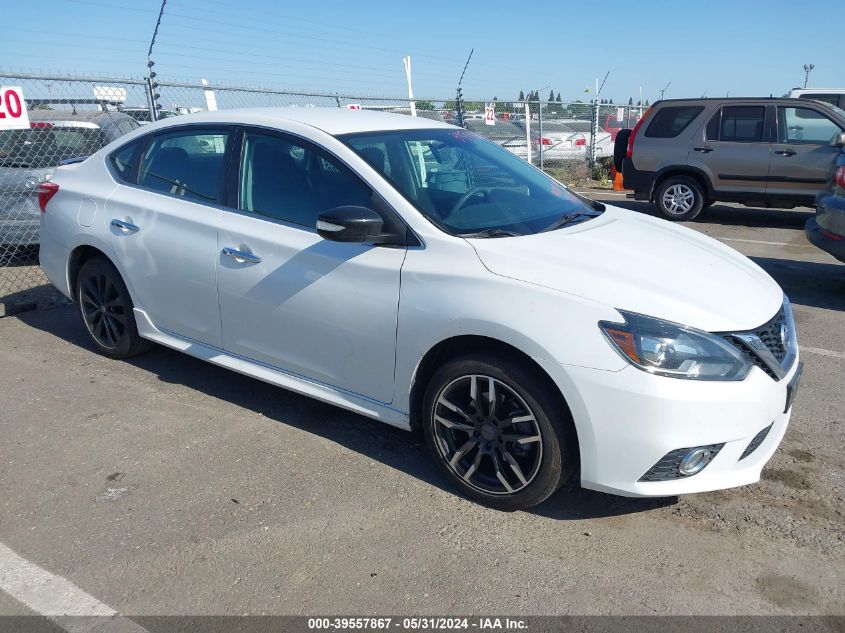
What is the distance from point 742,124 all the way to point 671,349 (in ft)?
28.4

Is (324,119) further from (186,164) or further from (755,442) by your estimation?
(755,442)

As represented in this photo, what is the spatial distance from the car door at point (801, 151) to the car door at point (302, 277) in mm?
8169

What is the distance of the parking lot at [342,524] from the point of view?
2648 millimetres

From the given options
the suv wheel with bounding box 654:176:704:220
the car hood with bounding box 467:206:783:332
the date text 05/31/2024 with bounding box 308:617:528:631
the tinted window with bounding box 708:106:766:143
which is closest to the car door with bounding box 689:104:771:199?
the tinted window with bounding box 708:106:766:143

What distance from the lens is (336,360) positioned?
3525 millimetres

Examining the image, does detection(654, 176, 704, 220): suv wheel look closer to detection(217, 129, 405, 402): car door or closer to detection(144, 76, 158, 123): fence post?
detection(144, 76, 158, 123): fence post

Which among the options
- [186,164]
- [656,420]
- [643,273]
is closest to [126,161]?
[186,164]

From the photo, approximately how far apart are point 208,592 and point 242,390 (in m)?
1.94

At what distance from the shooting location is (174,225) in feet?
13.5

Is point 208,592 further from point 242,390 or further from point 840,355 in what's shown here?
point 840,355

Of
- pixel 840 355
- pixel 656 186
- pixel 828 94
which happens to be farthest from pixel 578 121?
pixel 840 355

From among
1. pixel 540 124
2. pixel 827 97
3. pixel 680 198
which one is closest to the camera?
pixel 680 198

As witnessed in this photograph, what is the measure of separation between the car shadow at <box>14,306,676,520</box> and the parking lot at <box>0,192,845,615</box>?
0.5 inches

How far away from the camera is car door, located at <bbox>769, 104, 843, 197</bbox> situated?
960 cm
